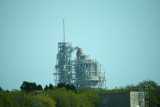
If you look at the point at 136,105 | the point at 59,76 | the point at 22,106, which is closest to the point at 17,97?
the point at 22,106

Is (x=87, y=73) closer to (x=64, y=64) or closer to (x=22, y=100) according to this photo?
(x=64, y=64)

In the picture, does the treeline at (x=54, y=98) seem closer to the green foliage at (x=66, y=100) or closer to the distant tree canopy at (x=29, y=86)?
the green foliage at (x=66, y=100)

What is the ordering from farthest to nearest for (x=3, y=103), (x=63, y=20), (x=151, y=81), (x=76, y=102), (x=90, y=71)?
(x=63, y=20) < (x=90, y=71) < (x=151, y=81) < (x=76, y=102) < (x=3, y=103)

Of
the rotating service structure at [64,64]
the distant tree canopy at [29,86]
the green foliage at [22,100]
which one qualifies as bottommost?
the green foliage at [22,100]

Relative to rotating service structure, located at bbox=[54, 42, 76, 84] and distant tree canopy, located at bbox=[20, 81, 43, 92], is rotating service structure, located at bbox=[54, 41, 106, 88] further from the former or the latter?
distant tree canopy, located at bbox=[20, 81, 43, 92]

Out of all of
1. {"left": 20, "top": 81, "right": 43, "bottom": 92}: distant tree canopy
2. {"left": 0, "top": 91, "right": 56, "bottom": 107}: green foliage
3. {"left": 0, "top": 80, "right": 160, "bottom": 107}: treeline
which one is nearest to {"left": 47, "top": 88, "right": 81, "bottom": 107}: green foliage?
{"left": 0, "top": 80, "right": 160, "bottom": 107}: treeline

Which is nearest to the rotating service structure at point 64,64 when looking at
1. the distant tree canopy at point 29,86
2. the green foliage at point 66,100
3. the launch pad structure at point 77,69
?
the launch pad structure at point 77,69

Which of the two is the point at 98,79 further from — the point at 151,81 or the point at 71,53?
the point at 151,81

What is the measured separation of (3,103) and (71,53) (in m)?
113

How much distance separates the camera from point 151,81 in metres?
124

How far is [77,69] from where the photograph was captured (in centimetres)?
18288

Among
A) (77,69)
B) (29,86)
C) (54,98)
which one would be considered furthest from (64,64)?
(54,98)

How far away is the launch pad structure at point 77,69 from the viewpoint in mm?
179375

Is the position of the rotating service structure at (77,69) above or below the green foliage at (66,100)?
above
